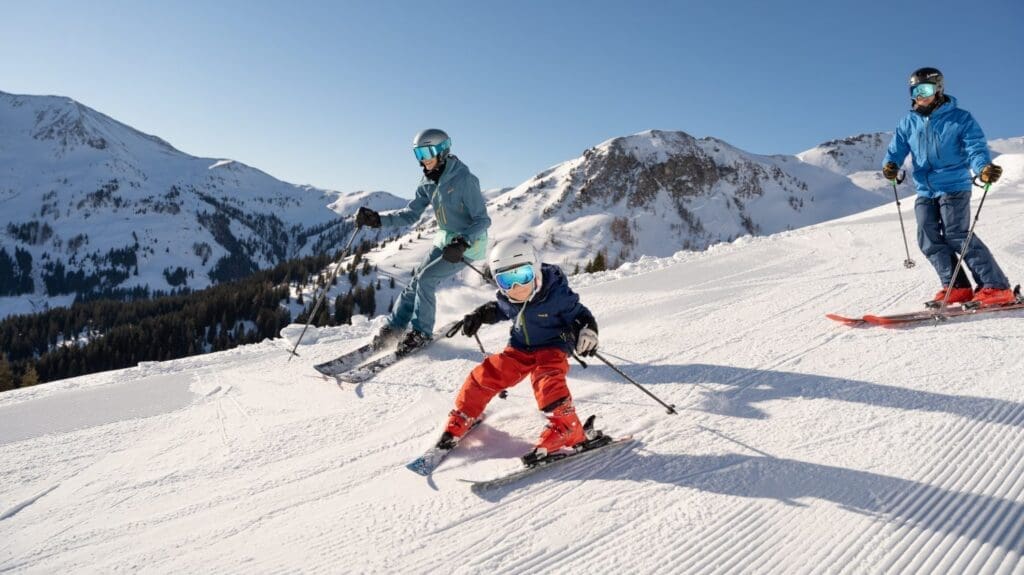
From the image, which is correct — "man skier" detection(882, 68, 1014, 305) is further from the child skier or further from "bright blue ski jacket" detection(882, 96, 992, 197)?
the child skier

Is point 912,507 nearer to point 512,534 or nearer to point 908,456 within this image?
point 908,456

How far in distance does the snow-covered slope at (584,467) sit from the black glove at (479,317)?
0.74 meters

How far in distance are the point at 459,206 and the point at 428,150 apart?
2.31 feet

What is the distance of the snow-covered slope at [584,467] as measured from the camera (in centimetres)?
249

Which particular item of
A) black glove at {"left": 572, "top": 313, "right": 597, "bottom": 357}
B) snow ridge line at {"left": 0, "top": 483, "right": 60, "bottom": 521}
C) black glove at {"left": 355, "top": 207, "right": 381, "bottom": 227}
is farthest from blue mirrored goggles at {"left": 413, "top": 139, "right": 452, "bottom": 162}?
snow ridge line at {"left": 0, "top": 483, "right": 60, "bottom": 521}

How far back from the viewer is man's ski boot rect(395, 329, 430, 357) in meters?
5.66

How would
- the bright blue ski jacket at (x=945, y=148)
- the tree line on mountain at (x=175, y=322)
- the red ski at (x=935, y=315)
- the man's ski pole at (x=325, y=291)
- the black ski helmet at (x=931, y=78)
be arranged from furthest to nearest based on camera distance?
the tree line on mountain at (x=175, y=322), the man's ski pole at (x=325, y=291), the black ski helmet at (x=931, y=78), the bright blue ski jacket at (x=945, y=148), the red ski at (x=935, y=315)

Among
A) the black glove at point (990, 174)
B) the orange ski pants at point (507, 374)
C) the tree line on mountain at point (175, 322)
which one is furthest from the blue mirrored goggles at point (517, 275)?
the tree line on mountain at point (175, 322)

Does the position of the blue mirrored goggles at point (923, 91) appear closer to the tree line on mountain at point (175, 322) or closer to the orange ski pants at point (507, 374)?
the orange ski pants at point (507, 374)

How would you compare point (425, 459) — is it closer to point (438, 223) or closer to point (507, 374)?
point (507, 374)

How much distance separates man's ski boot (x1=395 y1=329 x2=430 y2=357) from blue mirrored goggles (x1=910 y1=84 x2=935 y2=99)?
6.29m

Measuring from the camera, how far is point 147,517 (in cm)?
309

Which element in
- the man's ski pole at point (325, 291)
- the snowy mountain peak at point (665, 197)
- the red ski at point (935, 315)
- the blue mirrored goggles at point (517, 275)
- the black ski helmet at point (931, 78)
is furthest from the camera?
the snowy mountain peak at point (665, 197)

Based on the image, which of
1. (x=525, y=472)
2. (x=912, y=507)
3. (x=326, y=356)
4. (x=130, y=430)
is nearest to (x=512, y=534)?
(x=525, y=472)
